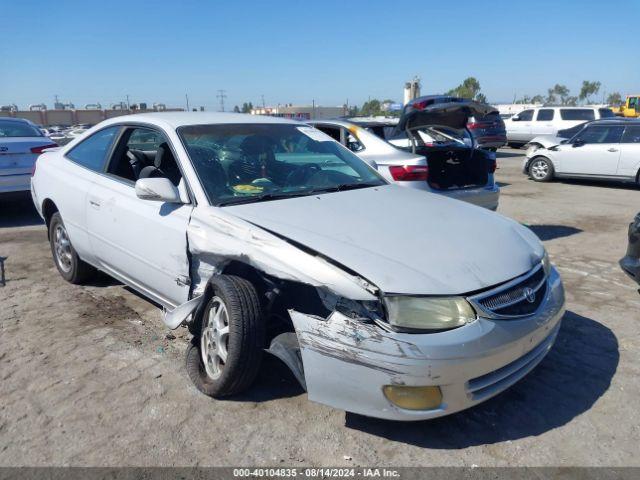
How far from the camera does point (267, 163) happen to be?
3852mm

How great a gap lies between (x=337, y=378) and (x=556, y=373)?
1.62 meters

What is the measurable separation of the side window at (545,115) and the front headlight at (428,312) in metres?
20.6

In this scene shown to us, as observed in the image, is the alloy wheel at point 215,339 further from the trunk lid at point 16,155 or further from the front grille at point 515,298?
the trunk lid at point 16,155

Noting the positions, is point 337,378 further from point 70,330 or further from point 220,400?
point 70,330

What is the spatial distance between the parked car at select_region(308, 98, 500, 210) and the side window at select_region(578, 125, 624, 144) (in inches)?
253

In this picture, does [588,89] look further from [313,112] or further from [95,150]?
[95,150]

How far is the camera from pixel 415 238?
9.68 feet

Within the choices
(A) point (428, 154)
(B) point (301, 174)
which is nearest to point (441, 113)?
(A) point (428, 154)

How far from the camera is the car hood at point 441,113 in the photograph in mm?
5781

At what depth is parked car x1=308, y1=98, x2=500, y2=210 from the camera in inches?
230

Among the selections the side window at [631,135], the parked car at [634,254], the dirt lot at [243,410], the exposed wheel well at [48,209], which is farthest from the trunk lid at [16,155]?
the side window at [631,135]

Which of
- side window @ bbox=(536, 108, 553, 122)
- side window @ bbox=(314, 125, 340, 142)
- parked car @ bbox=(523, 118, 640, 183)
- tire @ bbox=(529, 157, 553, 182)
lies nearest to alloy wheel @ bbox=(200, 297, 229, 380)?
side window @ bbox=(314, 125, 340, 142)

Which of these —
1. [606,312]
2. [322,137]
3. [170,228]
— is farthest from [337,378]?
[606,312]

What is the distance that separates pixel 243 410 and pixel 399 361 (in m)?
1.05
